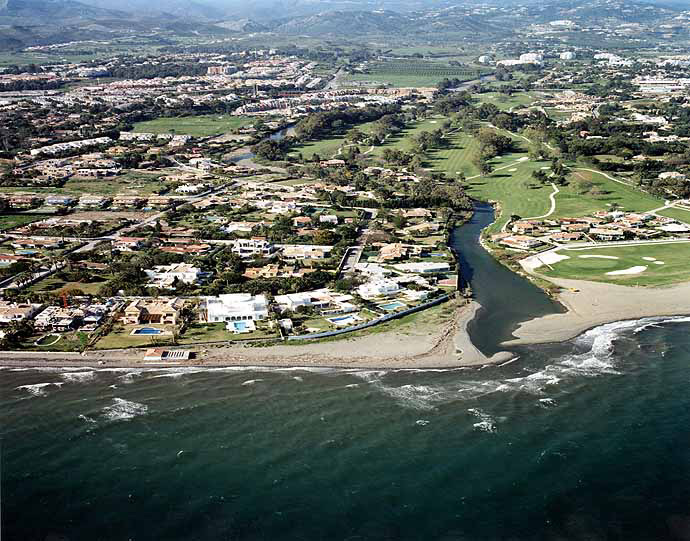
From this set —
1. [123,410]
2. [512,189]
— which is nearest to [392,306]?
[123,410]

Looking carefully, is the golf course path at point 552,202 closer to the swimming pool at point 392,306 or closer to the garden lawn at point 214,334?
the swimming pool at point 392,306

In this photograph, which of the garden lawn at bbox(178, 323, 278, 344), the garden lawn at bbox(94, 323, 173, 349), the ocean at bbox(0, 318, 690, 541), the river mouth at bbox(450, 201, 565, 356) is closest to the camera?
the ocean at bbox(0, 318, 690, 541)

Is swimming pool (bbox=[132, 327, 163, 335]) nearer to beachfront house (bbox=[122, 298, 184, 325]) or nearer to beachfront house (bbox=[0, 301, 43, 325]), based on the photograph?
beachfront house (bbox=[122, 298, 184, 325])

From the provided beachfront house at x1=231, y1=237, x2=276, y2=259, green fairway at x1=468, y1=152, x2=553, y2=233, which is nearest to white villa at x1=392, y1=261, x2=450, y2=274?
beachfront house at x1=231, y1=237, x2=276, y2=259

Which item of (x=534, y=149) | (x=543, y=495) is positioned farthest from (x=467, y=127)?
(x=543, y=495)

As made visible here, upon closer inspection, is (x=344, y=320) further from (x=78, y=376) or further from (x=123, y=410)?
(x=78, y=376)
